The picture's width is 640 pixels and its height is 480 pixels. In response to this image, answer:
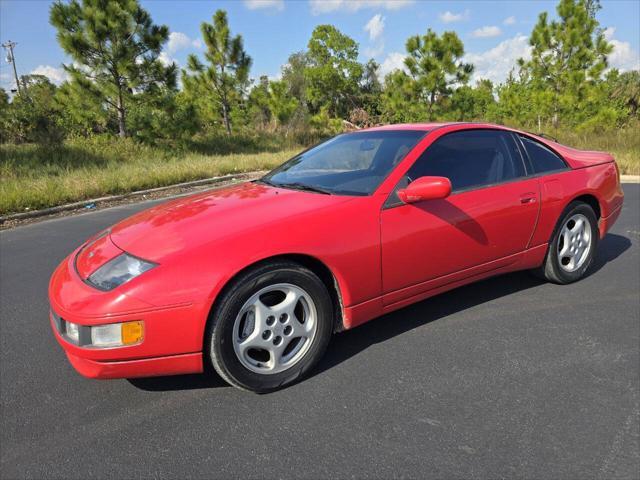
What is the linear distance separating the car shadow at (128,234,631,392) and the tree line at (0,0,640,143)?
1451 cm

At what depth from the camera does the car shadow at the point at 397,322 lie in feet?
8.45

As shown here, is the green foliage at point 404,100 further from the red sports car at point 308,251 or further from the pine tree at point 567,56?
the red sports car at point 308,251

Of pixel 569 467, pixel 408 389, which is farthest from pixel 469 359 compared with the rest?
pixel 569 467

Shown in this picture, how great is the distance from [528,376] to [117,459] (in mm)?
2084

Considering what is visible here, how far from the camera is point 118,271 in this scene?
7.41 ft

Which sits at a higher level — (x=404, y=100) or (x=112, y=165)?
(x=404, y=100)

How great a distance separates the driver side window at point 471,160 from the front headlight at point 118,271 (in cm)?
160

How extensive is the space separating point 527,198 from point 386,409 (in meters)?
1.95

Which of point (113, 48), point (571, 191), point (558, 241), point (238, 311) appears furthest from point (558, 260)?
point (113, 48)

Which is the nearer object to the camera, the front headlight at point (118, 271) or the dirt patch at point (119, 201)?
the front headlight at point (118, 271)

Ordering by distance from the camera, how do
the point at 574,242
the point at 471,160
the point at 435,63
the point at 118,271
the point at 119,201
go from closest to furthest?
the point at 118,271 < the point at 471,160 < the point at 574,242 < the point at 119,201 < the point at 435,63

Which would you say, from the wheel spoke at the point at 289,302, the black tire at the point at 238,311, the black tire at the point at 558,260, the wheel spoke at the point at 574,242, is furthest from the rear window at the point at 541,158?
the wheel spoke at the point at 289,302

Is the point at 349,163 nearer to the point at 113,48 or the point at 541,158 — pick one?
the point at 541,158

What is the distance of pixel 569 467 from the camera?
6.15ft
